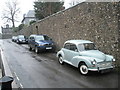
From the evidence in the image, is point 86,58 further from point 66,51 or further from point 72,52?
point 66,51

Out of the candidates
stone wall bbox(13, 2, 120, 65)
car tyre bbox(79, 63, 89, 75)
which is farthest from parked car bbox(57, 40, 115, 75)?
stone wall bbox(13, 2, 120, 65)

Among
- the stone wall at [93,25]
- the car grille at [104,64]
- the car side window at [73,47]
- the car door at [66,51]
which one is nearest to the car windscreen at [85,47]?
the car side window at [73,47]

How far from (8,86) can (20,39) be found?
68.6ft

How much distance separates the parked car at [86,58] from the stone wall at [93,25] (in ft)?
3.76

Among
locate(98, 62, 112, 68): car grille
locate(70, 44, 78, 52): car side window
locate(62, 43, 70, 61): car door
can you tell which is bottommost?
locate(98, 62, 112, 68): car grille

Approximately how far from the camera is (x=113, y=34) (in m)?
7.45

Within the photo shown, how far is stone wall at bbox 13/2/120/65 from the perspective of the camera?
740 centimetres

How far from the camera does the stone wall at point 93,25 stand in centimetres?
740

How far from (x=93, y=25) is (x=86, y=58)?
3.41 m

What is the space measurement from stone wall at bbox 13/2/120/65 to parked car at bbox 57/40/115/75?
1.14m

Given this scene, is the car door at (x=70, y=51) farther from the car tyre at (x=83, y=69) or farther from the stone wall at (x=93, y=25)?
the stone wall at (x=93, y=25)

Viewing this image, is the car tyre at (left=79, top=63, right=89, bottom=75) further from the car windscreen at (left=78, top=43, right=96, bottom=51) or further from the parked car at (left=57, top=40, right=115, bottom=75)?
the car windscreen at (left=78, top=43, right=96, bottom=51)

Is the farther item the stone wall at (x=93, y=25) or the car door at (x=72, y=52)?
the stone wall at (x=93, y=25)

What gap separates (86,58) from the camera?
6316mm
